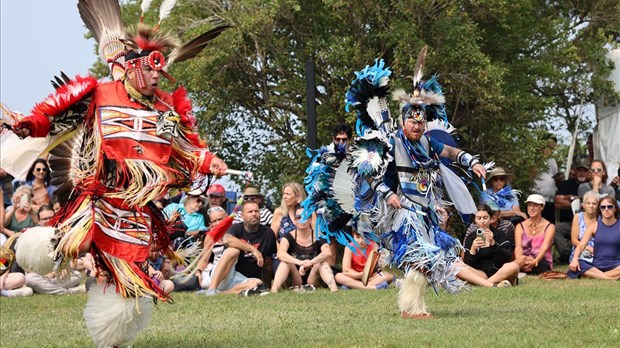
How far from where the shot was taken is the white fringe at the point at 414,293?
8.43 meters

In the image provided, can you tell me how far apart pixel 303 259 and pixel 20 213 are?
137 inches

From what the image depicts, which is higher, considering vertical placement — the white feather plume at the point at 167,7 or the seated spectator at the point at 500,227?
the white feather plume at the point at 167,7

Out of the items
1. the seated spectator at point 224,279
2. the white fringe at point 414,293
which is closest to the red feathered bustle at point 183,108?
the white fringe at point 414,293

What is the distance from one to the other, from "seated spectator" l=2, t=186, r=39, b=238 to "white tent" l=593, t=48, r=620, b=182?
8.51 meters

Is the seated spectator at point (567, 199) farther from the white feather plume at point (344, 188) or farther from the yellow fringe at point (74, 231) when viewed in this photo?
the yellow fringe at point (74, 231)

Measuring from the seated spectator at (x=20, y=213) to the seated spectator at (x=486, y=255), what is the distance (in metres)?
5.07

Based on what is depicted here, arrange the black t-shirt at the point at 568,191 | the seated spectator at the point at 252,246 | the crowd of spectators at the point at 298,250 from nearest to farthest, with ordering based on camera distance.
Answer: the crowd of spectators at the point at 298,250, the seated spectator at the point at 252,246, the black t-shirt at the point at 568,191

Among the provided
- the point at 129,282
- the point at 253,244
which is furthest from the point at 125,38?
the point at 253,244

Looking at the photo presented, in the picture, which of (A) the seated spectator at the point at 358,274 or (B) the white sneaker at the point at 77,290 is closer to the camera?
(A) the seated spectator at the point at 358,274

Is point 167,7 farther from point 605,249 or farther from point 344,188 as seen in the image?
point 605,249

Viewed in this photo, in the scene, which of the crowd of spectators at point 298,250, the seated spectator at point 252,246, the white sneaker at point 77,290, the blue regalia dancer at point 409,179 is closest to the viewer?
the blue regalia dancer at point 409,179

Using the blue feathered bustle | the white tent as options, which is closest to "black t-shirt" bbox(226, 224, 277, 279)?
the blue feathered bustle

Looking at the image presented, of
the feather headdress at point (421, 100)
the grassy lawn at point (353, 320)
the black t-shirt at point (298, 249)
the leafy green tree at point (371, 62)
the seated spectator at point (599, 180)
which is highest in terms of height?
the leafy green tree at point (371, 62)

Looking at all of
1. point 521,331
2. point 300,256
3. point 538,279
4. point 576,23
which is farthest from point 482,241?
point 576,23
